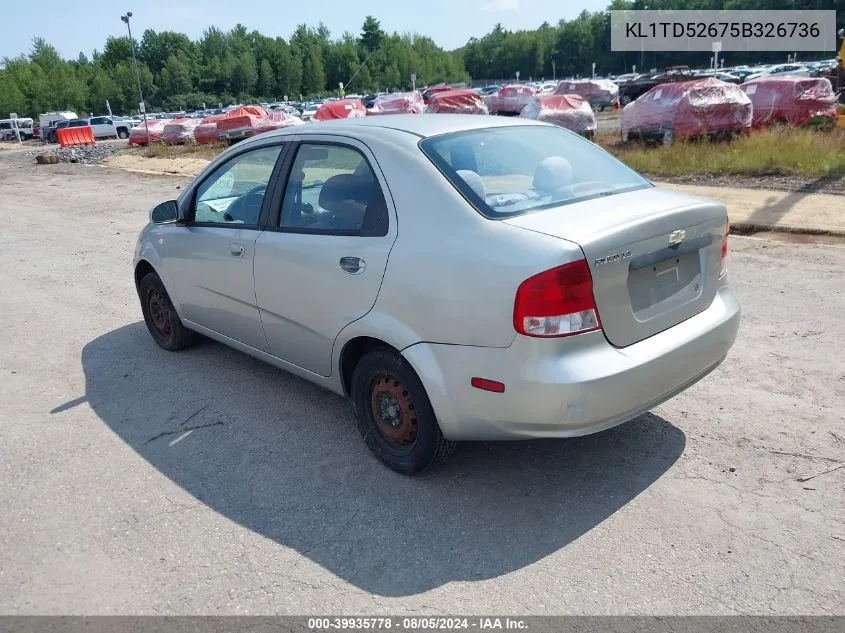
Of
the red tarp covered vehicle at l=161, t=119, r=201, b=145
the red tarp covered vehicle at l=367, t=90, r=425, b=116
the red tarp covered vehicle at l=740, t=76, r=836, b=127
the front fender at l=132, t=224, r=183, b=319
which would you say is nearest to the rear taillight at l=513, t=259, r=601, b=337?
the front fender at l=132, t=224, r=183, b=319

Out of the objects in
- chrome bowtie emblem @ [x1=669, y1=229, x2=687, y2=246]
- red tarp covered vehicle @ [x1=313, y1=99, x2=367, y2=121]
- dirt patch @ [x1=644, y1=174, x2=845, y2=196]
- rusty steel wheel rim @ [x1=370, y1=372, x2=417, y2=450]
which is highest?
red tarp covered vehicle @ [x1=313, y1=99, x2=367, y2=121]

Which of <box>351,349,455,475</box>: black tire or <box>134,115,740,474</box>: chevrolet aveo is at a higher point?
<box>134,115,740,474</box>: chevrolet aveo

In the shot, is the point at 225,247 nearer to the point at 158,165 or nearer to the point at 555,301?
the point at 555,301

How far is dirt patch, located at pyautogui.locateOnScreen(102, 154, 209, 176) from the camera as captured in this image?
894 inches

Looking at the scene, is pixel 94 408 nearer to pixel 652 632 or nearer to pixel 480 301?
pixel 480 301

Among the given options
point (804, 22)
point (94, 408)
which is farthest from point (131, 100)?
point (94, 408)

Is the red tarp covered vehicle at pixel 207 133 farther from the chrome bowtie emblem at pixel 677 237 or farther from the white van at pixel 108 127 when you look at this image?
the chrome bowtie emblem at pixel 677 237

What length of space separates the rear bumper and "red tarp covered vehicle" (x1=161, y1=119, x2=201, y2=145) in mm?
35503

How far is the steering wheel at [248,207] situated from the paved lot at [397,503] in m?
1.20

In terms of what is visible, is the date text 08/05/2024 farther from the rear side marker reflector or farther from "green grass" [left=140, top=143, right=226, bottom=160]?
"green grass" [left=140, top=143, right=226, bottom=160]

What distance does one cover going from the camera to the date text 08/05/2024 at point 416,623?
2729 mm

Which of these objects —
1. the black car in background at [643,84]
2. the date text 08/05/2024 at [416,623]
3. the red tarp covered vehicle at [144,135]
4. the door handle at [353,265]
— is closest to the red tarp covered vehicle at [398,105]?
the red tarp covered vehicle at [144,135]

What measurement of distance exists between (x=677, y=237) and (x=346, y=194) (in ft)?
5.62

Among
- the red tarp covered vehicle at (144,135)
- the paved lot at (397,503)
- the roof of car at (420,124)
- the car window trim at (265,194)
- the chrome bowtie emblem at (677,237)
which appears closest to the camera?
the paved lot at (397,503)
